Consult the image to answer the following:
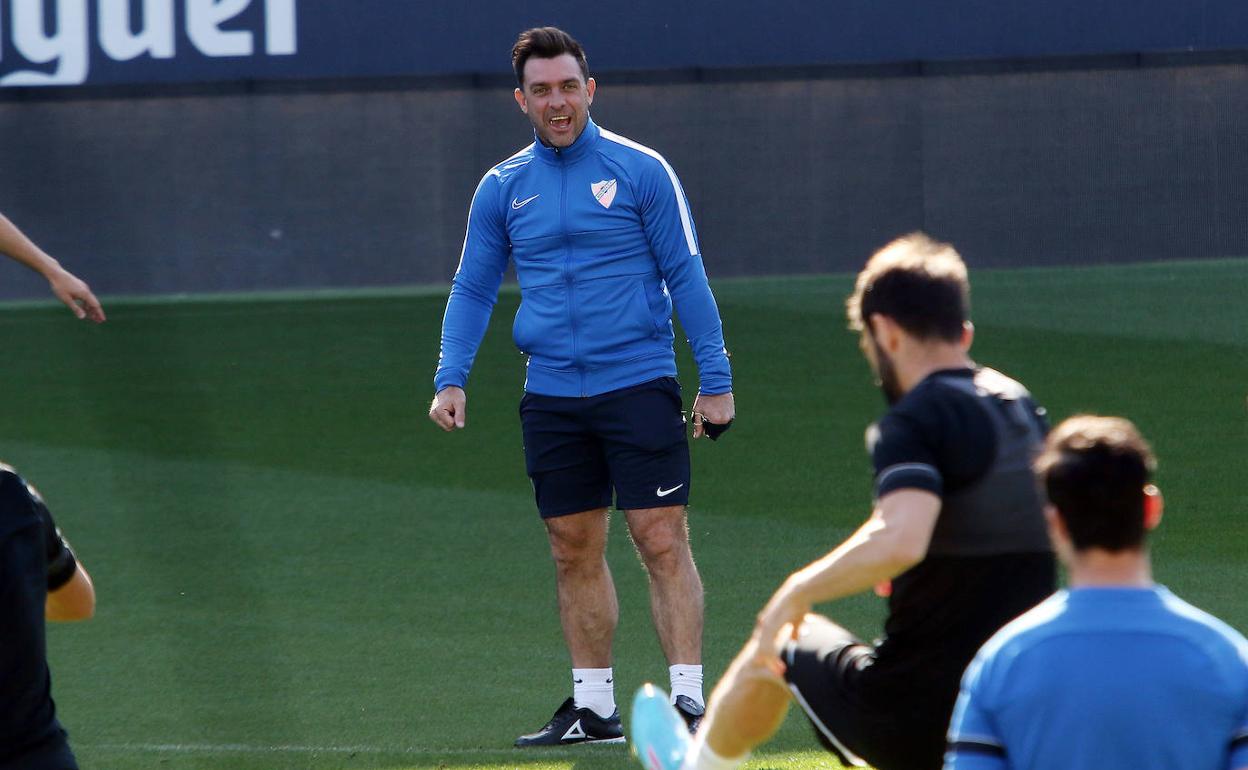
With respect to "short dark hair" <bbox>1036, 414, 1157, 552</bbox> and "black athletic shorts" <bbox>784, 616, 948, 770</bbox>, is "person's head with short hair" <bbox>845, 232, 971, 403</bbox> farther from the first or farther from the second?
"short dark hair" <bbox>1036, 414, 1157, 552</bbox>

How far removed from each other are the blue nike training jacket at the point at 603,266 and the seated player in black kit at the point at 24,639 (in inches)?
102

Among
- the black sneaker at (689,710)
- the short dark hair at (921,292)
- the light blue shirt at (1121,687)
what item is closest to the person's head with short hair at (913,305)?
the short dark hair at (921,292)

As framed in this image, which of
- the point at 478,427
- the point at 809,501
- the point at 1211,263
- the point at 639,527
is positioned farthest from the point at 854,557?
the point at 1211,263

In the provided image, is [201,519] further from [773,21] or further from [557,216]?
[773,21]

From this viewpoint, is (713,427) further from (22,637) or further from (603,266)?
(22,637)

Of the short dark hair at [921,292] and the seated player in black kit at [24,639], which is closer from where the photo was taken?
the seated player in black kit at [24,639]

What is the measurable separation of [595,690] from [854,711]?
192 centimetres

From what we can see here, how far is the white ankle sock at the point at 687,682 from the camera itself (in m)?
5.35

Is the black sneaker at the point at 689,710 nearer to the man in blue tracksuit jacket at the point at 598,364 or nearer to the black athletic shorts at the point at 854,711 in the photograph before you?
the man in blue tracksuit jacket at the point at 598,364

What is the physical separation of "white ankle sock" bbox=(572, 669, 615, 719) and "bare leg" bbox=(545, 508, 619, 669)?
0.08 ft

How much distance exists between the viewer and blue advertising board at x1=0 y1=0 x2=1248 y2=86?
52.3 feet

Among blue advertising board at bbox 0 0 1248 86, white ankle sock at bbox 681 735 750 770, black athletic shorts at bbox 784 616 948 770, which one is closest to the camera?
black athletic shorts at bbox 784 616 948 770

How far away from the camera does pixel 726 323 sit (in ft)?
49.3

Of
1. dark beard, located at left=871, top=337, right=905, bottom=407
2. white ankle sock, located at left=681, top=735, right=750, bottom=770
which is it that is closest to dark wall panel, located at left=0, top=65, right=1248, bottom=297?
white ankle sock, located at left=681, top=735, right=750, bottom=770
